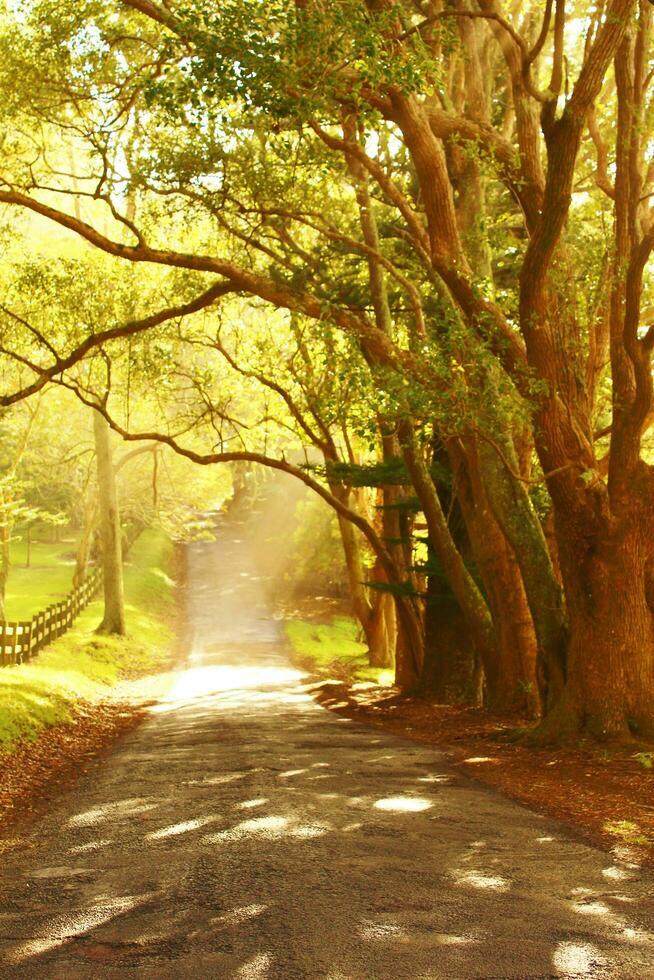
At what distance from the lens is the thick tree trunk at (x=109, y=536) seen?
97.7 ft

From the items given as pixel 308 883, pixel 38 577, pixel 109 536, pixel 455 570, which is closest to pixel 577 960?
pixel 308 883

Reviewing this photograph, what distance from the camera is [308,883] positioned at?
590 centimetres

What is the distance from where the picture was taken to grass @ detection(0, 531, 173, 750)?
1435 cm

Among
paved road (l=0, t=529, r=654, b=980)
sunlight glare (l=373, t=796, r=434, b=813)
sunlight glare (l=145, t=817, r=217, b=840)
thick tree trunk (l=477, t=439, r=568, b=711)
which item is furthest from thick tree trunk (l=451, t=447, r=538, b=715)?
sunlight glare (l=145, t=817, r=217, b=840)

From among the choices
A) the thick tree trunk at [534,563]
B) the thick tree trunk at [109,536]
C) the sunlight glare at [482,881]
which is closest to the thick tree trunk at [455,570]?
the thick tree trunk at [534,563]

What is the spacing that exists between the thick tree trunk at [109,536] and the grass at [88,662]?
686mm

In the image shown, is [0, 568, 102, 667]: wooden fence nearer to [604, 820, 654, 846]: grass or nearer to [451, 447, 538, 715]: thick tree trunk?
[451, 447, 538, 715]: thick tree trunk

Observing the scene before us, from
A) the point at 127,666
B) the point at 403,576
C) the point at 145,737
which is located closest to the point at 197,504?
the point at 127,666

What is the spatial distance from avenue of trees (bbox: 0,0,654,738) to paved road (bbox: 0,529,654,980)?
12.8 feet

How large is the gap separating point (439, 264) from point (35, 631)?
15.2m

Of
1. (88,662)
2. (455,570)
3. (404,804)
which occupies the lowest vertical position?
(88,662)

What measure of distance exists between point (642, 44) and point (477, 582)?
10.1 m

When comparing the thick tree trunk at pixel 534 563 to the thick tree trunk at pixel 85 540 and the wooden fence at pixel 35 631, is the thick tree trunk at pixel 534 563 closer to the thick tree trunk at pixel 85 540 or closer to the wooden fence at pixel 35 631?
the wooden fence at pixel 35 631

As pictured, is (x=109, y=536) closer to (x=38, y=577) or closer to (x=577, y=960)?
(x=38, y=577)
